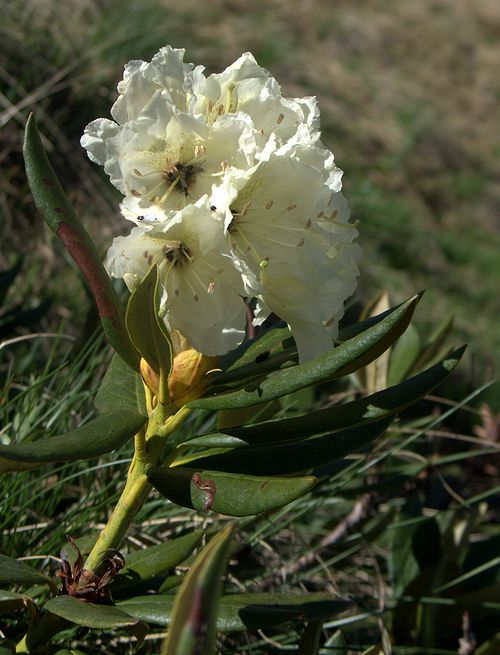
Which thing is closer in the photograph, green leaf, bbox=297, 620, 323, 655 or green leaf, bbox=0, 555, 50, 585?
green leaf, bbox=0, 555, 50, 585

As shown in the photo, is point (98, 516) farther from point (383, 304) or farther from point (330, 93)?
point (330, 93)

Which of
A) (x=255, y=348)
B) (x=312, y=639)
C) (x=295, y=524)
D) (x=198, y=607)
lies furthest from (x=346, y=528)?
(x=198, y=607)

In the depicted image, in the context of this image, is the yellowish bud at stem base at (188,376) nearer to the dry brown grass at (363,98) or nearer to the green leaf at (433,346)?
the green leaf at (433,346)

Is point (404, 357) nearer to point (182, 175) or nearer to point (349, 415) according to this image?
point (349, 415)

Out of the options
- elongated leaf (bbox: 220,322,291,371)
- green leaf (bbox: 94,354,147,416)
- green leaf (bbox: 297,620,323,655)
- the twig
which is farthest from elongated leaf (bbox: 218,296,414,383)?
the twig

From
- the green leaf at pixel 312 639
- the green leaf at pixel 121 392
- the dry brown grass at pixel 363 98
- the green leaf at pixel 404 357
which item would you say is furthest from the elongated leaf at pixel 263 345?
the dry brown grass at pixel 363 98

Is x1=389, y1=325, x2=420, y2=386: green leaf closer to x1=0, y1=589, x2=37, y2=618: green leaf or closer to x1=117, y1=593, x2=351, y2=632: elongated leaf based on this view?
x1=117, y1=593, x2=351, y2=632: elongated leaf
